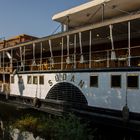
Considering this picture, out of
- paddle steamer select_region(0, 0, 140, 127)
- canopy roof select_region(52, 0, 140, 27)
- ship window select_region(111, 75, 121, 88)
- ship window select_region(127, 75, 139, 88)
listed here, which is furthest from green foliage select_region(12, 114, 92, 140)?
canopy roof select_region(52, 0, 140, 27)

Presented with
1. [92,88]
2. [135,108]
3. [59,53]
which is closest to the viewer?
[135,108]

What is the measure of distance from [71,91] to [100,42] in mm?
6741

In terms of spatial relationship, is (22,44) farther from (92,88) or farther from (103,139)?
(103,139)

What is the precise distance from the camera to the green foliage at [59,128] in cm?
1120

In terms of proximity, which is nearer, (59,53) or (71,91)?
(71,91)

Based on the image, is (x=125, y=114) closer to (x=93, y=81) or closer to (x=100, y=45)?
(x=93, y=81)

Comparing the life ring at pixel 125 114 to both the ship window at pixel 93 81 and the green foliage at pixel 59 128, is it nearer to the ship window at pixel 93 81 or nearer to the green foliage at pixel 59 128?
the green foliage at pixel 59 128

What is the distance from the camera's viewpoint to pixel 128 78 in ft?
47.5

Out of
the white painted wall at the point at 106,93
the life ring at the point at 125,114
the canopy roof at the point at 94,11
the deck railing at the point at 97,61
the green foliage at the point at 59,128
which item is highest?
the canopy roof at the point at 94,11

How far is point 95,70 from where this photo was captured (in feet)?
53.2

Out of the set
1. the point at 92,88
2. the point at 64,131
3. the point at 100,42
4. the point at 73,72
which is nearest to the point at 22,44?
the point at 100,42

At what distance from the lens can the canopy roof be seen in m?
21.8

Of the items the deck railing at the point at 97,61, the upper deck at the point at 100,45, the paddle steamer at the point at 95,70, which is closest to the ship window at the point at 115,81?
the paddle steamer at the point at 95,70

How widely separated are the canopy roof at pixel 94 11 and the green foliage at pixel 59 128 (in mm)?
10023
